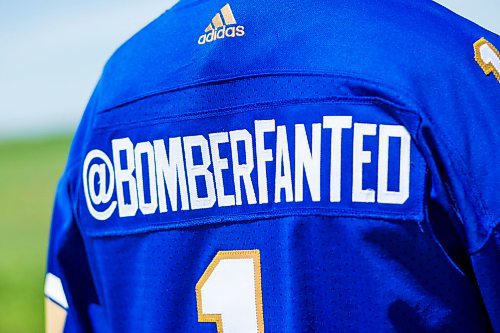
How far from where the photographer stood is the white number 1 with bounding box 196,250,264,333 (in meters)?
1.28

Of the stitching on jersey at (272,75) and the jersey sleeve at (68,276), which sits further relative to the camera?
the jersey sleeve at (68,276)

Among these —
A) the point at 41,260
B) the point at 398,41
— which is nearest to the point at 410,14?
the point at 398,41

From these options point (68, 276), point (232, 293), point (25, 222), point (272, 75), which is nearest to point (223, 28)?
point (272, 75)

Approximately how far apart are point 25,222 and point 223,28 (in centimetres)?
1073

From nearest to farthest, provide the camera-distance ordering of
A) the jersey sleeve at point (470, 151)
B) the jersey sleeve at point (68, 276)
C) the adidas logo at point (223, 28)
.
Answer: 1. the jersey sleeve at point (470, 151)
2. the adidas logo at point (223, 28)
3. the jersey sleeve at point (68, 276)

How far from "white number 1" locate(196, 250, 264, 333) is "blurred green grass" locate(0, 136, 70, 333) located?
13.3 ft

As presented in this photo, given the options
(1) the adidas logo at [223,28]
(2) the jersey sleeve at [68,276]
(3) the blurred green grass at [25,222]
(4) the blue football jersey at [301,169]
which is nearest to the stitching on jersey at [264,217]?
(4) the blue football jersey at [301,169]

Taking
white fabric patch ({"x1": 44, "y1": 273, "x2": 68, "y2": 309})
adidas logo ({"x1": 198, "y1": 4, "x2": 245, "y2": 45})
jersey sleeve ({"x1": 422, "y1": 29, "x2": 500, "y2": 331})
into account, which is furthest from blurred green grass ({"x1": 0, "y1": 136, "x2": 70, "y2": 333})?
jersey sleeve ({"x1": 422, "y1": 29, "x2": 500, "y2": 331})

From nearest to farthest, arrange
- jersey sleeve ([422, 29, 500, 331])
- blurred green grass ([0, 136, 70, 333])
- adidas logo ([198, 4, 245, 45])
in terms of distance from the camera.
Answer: jersey sleeve ([422, 29, 500, 331])
adidas logo ([198, 4, 245, 45])
blurred green grass ([0, 136, 70, 333])

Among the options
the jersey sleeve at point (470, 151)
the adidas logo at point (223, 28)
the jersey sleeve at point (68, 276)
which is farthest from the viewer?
the jersey sleeve at point (68, 276)

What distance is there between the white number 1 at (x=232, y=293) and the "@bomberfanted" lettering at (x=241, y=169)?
0.30 feet

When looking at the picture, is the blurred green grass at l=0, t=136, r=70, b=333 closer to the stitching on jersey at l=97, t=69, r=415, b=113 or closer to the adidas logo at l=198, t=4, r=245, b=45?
the stitching on jersey at l=97, t=69, r=415, b=113

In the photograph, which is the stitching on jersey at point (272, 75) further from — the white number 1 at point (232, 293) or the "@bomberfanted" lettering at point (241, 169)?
the white number 1 at point (232, 293)

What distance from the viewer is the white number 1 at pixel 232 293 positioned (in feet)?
4.19
